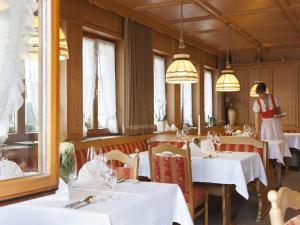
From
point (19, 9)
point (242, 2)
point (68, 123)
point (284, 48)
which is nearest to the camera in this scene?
point (19, 9)

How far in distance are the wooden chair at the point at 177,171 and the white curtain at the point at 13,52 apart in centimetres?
225

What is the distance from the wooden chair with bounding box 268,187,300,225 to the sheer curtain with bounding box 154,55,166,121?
18.5 ft

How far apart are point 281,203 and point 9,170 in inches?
38.2

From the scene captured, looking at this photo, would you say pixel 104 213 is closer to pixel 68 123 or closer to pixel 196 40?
pixel 68 123

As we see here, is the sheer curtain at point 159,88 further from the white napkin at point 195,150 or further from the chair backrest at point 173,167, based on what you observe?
the chair backrest at point 173,167

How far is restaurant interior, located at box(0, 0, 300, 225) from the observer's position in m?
1.33

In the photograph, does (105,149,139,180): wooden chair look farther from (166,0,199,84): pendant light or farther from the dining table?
(166,0,199,84): pendant light

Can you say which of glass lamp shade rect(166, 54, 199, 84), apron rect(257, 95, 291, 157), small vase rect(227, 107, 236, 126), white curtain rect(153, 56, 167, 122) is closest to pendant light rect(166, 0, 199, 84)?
glass lamp shade rect(166, 54, 199, 84)

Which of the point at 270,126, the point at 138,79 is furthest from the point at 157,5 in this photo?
the point at 270,126

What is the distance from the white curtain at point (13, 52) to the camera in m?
1.25

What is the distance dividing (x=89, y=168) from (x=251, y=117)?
26.6ft

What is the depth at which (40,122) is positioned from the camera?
134 cm

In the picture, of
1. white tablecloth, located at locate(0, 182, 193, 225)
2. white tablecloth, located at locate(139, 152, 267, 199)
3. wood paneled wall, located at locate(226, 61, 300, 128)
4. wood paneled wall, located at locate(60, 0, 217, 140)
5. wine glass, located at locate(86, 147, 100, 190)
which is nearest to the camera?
white tablecloth, located at locate(0, 182, 193, 225)

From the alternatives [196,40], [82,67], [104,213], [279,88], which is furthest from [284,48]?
[104,213]
